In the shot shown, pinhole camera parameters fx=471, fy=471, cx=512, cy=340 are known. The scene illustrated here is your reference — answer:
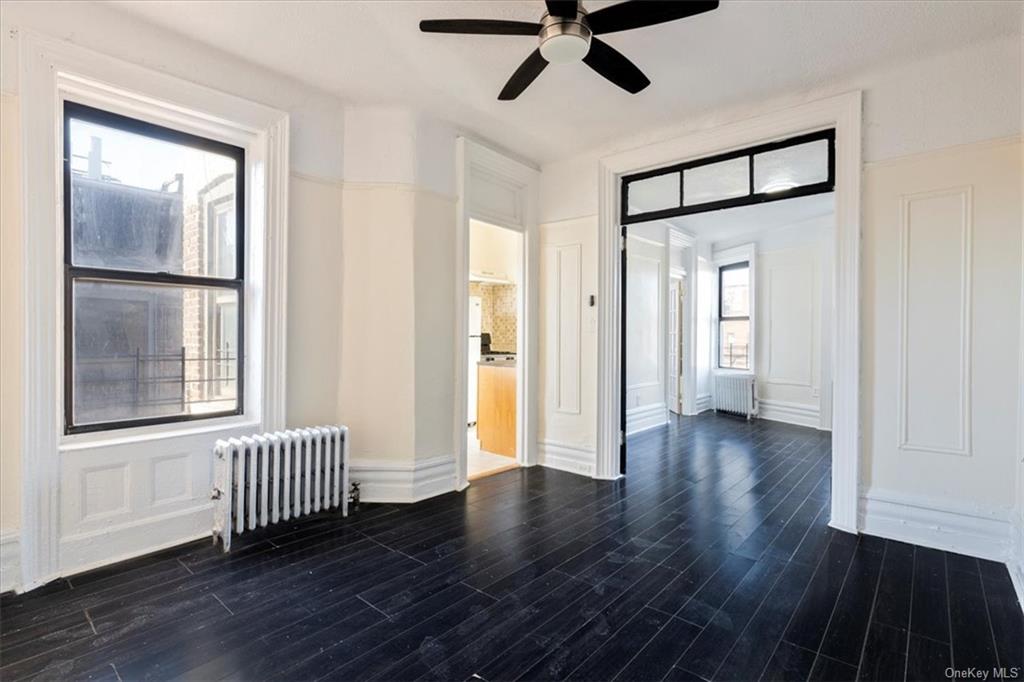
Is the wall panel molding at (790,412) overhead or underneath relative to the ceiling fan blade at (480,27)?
underneath

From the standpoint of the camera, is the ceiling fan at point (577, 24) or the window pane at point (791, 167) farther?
the window pane at point (791, 167)

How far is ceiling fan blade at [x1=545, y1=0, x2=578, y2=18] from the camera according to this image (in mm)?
2105

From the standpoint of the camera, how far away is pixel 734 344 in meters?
8.27

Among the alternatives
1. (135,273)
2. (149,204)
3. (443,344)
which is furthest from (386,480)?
(149,204)

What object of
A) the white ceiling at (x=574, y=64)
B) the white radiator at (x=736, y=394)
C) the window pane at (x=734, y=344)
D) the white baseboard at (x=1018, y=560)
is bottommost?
the white baseboard at (x=1018, y=560)

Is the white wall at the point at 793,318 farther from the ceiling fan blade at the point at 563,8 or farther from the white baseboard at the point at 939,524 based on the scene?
Answer: the ceiling fan blade at the point at 563,8

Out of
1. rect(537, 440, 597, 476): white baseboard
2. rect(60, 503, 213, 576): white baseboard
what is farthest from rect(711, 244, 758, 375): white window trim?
rect(60, 503, 213, 576): white baseboard

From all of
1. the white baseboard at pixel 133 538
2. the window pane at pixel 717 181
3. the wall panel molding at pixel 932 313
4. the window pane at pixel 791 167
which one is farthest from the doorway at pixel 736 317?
the white baseboard at pixel 133 538

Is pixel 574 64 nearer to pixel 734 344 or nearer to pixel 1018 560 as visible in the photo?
pixel 1018 560

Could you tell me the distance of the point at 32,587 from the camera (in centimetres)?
242

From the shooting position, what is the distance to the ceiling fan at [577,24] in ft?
6.85

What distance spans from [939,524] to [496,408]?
148 inches

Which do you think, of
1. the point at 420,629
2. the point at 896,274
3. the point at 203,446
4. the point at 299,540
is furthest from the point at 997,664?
the point at 203,446

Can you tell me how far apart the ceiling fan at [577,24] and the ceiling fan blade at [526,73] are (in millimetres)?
22
